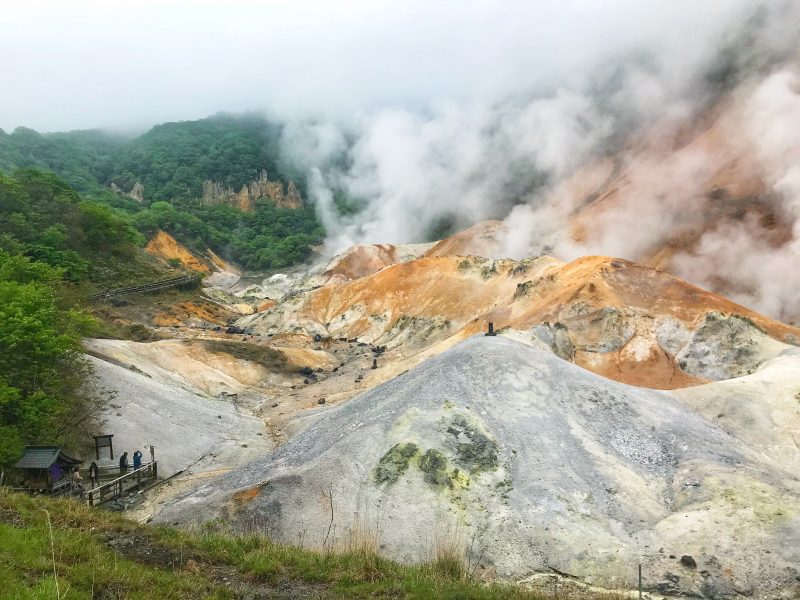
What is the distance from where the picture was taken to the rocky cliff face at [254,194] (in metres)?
164

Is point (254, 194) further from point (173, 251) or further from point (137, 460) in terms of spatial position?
point (137, 460)

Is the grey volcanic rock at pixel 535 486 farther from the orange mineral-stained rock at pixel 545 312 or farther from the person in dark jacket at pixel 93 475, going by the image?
the orange mineral-stained rock at pixel 545 312

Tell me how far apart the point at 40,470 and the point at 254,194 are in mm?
160057

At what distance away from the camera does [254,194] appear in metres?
171

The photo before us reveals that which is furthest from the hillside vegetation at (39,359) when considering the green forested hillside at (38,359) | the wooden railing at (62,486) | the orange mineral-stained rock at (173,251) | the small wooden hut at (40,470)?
the orange mineral-stained rock at (173,251)

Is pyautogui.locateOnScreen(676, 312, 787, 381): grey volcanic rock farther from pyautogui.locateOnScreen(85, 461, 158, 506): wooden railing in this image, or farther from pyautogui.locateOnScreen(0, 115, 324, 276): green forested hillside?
pyautogui.locateOnScreen(0, 115, 324, 276): green forested hillside

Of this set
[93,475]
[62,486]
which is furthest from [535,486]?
[93,475]

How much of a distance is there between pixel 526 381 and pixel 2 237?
54.0m

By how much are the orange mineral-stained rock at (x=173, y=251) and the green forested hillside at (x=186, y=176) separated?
8.79ft

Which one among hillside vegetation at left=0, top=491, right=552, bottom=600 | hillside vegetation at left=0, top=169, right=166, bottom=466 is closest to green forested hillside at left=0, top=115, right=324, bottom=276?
hillside vegetation at left=0, top=169, right=166, bottom=466

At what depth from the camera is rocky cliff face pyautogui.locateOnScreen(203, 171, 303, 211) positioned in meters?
164

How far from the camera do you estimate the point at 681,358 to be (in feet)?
128

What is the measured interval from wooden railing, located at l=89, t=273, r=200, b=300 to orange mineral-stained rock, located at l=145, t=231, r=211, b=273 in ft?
107

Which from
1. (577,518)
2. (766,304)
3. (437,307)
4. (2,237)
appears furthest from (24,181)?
(766,304)
